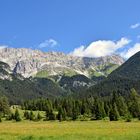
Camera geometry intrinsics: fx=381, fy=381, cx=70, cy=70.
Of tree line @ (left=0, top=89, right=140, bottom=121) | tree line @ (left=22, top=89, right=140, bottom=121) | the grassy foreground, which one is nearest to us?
the grassy foreground

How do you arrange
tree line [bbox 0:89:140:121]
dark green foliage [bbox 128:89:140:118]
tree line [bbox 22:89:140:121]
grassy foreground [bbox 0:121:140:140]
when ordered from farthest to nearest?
tree line [bbox 0:89:140:121]
tree line [bbox 22:89:140:121]
dark green foliage [bbox 128:89:140:118]
grassy foreground [bbox 0:121:140:140]

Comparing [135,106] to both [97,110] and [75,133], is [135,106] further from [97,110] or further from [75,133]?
[75,133]

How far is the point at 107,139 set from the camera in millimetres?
40375

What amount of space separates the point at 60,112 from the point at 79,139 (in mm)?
115532

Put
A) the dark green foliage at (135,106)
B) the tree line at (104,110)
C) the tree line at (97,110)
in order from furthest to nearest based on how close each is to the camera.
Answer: the tree line at (97,110), the tree line at (104,110), the dark green foliage at (135,106)

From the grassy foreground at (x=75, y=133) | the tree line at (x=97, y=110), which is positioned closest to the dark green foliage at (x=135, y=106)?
the tree line at (x=97, y=110)

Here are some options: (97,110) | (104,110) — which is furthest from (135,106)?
(97,110)

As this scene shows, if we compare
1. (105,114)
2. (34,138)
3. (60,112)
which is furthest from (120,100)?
(34,138)

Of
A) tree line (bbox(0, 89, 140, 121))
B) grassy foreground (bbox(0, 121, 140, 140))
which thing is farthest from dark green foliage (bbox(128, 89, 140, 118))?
grassy foreground (bbox(0, 121, 140, 140))

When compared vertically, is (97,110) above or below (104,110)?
above

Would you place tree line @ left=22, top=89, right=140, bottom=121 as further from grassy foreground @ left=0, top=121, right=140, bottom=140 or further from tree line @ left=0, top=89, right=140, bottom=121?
grassy foreground @ left=0, top=121, right=140, bottom=140

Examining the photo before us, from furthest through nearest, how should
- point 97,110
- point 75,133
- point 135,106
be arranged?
1. point 97,110
2. point 135,106
3. point 75,133

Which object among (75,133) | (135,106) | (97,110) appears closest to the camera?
(75,133)

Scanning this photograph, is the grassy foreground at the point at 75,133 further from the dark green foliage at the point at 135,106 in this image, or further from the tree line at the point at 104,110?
the dark green foliage at the point at 135,106
